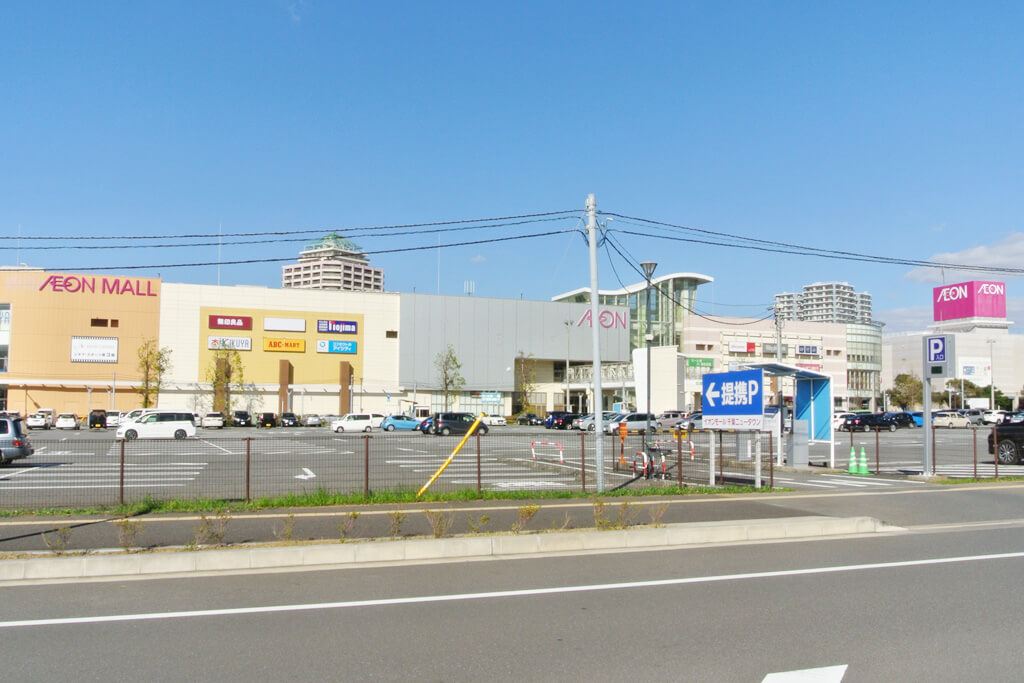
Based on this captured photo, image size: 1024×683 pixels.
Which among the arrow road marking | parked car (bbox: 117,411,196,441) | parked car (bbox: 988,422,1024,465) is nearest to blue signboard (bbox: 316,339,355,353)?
parked car (bbox: 117,411,196,441)

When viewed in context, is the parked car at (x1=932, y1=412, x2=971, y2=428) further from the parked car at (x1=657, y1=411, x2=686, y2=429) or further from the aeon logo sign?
the aeon logo sign

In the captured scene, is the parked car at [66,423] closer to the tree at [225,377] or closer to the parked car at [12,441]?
the tree at [225,377]

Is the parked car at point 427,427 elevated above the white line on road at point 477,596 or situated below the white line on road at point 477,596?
below

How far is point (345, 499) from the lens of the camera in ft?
50.8

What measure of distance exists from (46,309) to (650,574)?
79.2 m

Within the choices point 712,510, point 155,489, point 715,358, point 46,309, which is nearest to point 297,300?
point 46,309

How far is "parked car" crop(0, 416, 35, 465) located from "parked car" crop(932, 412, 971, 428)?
206 feet

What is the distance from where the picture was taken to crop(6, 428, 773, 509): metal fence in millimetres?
17438

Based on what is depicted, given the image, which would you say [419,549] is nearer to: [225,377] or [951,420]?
[951,420]

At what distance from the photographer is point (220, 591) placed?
346 inches

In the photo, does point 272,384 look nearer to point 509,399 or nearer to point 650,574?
point 509,399

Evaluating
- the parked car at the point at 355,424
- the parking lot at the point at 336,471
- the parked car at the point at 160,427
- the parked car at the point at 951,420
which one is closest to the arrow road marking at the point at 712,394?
the parking lot at the point at 336,471

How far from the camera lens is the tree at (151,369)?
74250 mm

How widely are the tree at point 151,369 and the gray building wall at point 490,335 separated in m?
23.3
